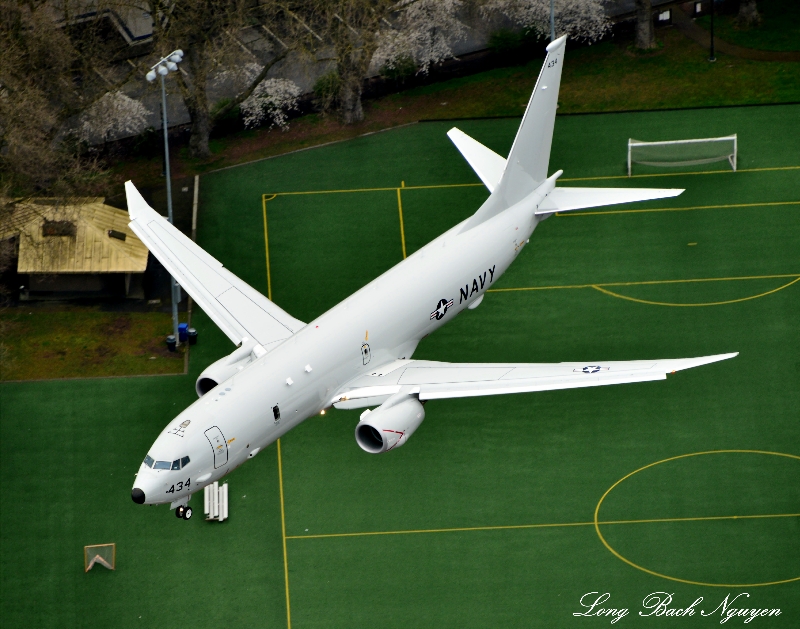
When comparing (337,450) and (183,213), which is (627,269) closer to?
(337,450)

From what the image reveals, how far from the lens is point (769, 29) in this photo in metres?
112

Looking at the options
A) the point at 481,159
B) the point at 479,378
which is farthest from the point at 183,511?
the point at 481,159

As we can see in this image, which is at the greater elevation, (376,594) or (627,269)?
(627,269)

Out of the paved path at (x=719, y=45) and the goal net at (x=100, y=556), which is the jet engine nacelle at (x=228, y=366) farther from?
the paved path at (x=719, y=45)

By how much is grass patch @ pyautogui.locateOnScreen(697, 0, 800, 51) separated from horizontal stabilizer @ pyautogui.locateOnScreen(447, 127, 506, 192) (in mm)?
30853

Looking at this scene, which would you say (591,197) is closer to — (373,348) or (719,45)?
(373,348)

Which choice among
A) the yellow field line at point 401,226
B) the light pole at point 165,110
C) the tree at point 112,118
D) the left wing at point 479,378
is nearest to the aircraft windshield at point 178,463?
the left wing at point 479,378

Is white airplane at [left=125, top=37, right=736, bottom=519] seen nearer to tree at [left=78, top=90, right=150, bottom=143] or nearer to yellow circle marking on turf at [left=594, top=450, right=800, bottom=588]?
yellow circle marking on turf at [left=594, top=450, right=800, bottom=588]

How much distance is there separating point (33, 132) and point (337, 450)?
26019 mm

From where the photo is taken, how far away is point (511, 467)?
289 ft

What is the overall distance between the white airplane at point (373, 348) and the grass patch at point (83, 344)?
9622 millimetres

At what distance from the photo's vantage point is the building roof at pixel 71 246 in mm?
95875

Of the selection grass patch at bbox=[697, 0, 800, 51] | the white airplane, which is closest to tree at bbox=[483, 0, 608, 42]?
grass patch at bbox=[697, 0, 800, 51]

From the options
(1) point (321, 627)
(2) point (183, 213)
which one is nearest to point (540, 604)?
(1) point (321, 627)
